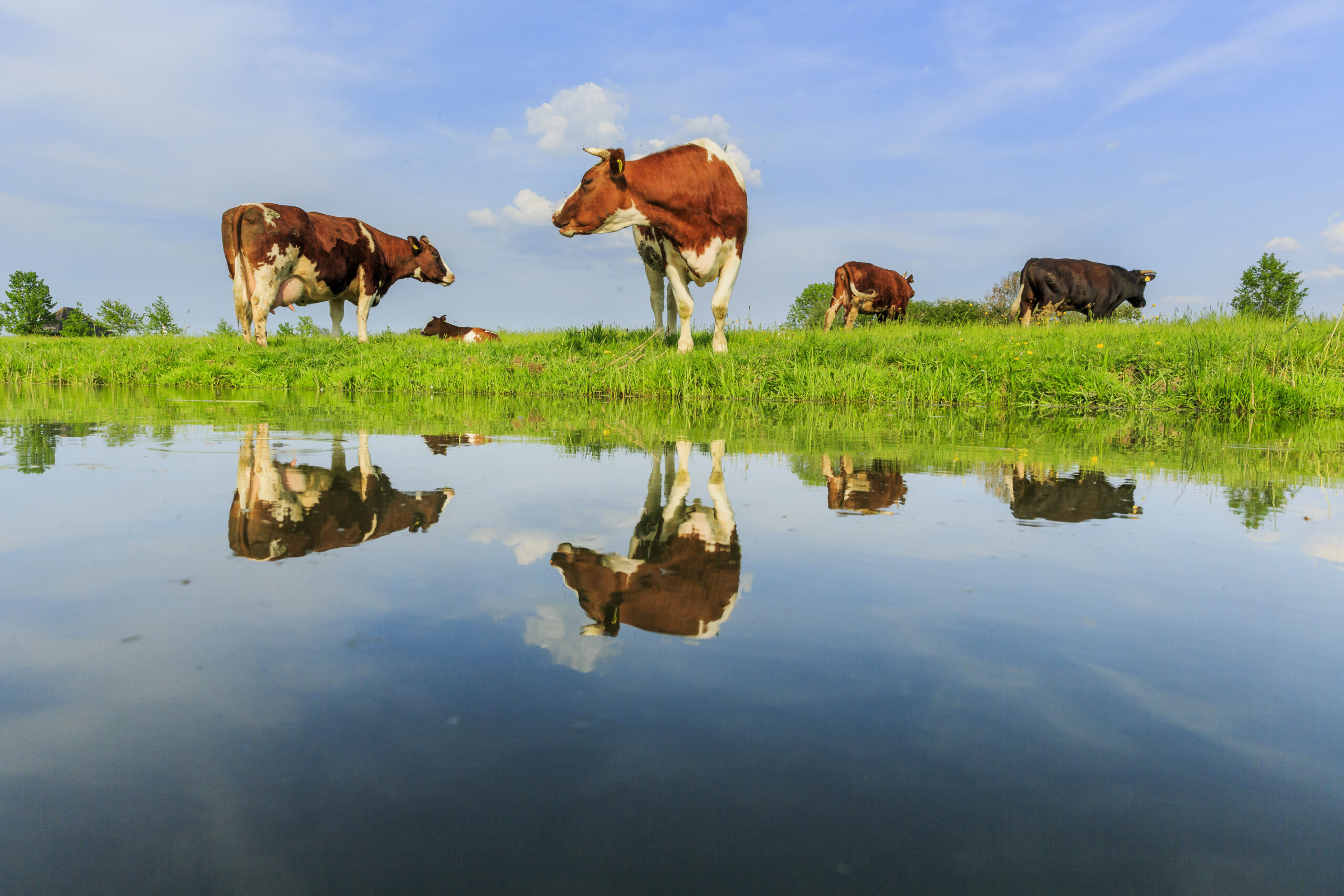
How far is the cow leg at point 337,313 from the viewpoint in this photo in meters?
14.1

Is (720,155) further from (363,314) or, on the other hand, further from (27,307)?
(27,307)

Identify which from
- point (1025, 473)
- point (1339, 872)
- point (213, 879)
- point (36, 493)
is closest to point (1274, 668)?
point (1339, 872)

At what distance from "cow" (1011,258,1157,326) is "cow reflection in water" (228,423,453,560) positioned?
1588 centimetres

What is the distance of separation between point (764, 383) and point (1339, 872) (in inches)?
322

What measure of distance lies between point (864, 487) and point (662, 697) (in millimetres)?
2176

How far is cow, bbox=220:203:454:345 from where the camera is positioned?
39.6ft

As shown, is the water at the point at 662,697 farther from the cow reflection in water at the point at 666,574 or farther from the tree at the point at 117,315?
the tree at the point at 117,315

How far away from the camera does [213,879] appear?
2.64 feet

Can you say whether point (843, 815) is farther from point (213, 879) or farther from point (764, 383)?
point (764, 383)

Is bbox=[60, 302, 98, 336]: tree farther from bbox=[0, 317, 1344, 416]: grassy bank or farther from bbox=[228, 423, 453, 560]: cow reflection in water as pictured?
bbox=[228, 423, 453, 560]: cow reflection in water

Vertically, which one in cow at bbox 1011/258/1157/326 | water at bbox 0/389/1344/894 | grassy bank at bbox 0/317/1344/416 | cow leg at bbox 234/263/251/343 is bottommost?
water at bbox 0/389/1344/894

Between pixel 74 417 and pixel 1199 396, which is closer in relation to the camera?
pixel 74 417

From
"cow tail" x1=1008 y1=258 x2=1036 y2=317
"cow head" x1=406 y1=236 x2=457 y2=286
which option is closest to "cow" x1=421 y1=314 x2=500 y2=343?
"cow head" x1=406 y1=236 x2=457 y2=286

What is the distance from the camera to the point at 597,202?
8.77m
